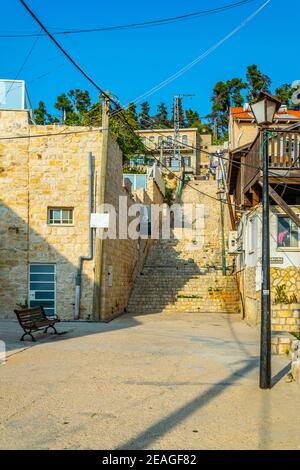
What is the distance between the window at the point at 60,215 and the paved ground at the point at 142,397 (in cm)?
579

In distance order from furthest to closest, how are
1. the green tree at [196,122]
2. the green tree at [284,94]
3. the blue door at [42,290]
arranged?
the green tree at [196,122]
the green tree at [284,94]
the blue door at [42,290]

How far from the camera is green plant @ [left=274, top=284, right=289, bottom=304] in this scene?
1398 cm

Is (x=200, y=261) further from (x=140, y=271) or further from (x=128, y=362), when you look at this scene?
(x=128, y=362)

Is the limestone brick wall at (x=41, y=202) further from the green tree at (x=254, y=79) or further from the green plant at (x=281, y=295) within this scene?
the green tree at (x=254, y=79)

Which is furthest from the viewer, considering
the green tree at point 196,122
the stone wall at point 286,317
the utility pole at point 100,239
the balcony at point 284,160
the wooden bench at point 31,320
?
the green tree at point 196,122

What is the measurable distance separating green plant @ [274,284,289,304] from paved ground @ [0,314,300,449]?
8.88 ft

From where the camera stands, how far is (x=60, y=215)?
652 inches

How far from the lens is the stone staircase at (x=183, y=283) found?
64.8 feet

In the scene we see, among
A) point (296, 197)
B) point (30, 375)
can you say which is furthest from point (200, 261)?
point (30, 375)

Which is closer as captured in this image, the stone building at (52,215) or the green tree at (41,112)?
the stone building at (52,215)

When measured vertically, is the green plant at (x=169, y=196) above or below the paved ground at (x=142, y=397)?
above

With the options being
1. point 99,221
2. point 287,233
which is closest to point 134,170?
point 99,221

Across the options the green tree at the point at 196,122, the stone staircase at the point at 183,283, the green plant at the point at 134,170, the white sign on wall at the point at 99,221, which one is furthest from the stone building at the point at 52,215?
the green tree at the point at 196,122

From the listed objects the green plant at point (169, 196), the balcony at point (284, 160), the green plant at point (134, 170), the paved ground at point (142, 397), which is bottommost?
the paved ground at point (142, 397)
